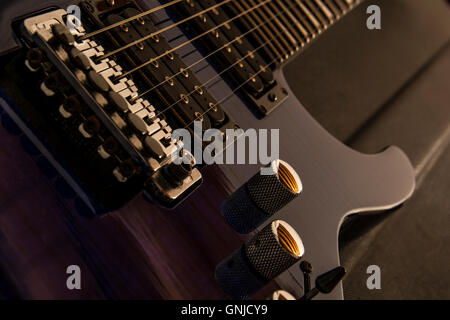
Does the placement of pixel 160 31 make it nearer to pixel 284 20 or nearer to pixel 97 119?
pixel 97 119

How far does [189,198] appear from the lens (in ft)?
2.53

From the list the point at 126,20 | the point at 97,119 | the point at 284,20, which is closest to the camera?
the point at 97,119

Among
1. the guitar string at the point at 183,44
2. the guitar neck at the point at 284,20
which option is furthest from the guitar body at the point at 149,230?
the guitar neck at the point at 284,20

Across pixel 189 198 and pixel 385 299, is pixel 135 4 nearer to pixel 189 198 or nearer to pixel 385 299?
pixel 189 198

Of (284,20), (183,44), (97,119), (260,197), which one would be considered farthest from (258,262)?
(284,20)

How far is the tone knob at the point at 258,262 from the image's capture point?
2.28 ft

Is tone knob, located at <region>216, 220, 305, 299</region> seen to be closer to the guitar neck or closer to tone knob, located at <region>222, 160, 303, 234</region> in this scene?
tone knob, located at <region>222, 160, 303, 234</region>

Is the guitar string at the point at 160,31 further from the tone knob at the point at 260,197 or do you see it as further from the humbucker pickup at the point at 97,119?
the tone knob at the point at 260,197

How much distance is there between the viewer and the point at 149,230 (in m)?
0.70

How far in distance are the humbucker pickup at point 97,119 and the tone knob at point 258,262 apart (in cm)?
15

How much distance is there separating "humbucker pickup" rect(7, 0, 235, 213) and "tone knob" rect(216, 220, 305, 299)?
15 cm

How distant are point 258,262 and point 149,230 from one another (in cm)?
19

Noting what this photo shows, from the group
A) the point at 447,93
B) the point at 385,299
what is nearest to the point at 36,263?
the point at 385,299
